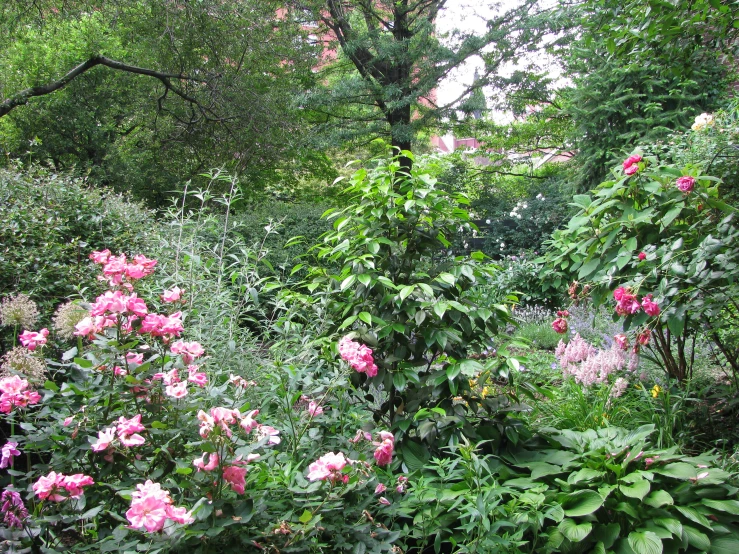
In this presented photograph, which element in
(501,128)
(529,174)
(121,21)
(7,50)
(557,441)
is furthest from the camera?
(529,174)

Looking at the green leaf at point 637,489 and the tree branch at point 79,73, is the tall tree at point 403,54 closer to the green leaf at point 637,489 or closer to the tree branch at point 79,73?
the tree branch at point 79,73

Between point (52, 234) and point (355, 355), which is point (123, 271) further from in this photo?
point (52, 234)

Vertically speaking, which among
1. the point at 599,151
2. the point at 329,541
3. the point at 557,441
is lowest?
the point at 329,541

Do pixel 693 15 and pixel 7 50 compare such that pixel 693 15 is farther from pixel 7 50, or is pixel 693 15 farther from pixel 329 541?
pixel 7 50

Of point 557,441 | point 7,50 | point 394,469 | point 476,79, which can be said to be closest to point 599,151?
point 476,79

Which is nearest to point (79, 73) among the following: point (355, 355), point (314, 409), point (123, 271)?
point (123, 271)

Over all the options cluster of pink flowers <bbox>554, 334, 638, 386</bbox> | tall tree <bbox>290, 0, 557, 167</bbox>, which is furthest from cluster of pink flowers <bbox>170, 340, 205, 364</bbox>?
tall tree <bbox>290, 0, 557, 167</bbox>

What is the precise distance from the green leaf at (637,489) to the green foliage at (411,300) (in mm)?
645

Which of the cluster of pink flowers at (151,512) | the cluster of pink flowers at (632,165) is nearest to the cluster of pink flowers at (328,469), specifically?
the cluster of pink flowers at (151,512)

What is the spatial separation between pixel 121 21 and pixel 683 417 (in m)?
8.84

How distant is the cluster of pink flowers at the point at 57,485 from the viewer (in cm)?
144

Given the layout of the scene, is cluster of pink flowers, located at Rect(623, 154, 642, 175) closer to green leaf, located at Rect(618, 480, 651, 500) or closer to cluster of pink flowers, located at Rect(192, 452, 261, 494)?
green leaf, located at Rect(618, 480, 651, 500)

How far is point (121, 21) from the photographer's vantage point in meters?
7.91

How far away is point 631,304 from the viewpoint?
8.05ft
